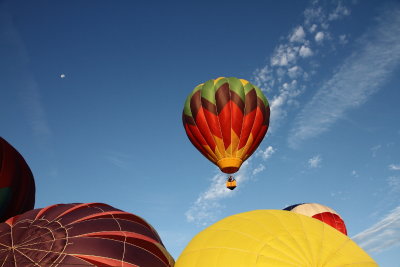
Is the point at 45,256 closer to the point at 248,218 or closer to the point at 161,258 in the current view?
the point at 161,258

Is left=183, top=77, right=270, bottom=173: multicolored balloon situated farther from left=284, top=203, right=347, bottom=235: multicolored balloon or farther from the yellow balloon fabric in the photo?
the yellow balloon fabric

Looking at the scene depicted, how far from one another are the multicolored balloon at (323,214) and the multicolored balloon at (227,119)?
4.05 metres

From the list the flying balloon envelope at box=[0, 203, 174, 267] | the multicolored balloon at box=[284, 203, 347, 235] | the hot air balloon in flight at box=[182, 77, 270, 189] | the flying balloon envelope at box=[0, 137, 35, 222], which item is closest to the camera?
the flying balloon envelope at box=[0, 203, 174, 267]

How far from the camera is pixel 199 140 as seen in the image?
2003 centimetres

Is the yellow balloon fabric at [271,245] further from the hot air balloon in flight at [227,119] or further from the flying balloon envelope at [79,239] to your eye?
the hot air balloon in flight at [227,119]

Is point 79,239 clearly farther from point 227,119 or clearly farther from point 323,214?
point 323,214

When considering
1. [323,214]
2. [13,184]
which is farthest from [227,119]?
[13,184]

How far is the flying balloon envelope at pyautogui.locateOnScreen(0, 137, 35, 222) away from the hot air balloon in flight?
9.99 meters

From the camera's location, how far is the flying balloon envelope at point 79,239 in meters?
6.23

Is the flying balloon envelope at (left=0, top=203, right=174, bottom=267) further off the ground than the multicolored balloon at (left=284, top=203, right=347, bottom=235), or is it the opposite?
the multicolored balloon at (left=284, top=203, right=347, bottom=235)

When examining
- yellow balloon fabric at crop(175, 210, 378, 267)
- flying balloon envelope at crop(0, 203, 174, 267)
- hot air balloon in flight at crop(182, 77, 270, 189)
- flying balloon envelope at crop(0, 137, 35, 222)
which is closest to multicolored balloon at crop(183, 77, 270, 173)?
hot air balloon in flight at crop(182, 77, 270, 189)

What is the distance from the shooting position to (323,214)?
19375 mm

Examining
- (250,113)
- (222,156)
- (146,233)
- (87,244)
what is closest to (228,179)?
(222,156)

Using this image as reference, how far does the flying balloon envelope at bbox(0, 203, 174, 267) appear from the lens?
623 cm
